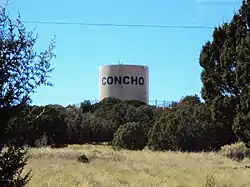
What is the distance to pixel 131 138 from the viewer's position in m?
51.4

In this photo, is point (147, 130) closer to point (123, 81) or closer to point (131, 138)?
point (131, 138)

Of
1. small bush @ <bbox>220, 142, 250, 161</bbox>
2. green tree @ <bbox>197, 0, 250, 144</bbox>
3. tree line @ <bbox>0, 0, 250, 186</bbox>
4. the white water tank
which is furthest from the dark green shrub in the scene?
the white water tank

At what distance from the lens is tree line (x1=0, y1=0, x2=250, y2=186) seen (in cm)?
616

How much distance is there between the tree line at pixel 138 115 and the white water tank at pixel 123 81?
4.74 metres

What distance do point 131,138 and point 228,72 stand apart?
18940 mm

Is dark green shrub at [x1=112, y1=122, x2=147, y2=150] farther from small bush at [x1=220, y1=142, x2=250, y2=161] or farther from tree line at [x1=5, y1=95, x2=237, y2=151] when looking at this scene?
small bush at [x1=220, y1=142, x2=250, y2=161]

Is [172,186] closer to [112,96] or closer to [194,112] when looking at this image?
[194,112]

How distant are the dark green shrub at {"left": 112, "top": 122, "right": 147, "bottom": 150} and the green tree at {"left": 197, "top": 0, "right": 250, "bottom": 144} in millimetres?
15004

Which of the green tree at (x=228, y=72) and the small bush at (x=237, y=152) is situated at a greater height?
the green tree at (x=228, y=72)

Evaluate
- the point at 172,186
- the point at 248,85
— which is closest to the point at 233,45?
the point at 248,85

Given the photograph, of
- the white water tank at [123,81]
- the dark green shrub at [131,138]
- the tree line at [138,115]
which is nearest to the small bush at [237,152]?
the tree line at [138,115]

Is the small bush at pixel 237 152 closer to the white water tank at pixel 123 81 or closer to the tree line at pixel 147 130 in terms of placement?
the tree line at pixel 147 130

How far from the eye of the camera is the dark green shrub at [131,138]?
167ft

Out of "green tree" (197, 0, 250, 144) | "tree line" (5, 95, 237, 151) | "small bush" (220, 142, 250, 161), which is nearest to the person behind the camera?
"green tree" (197, 0, 250, 144)
